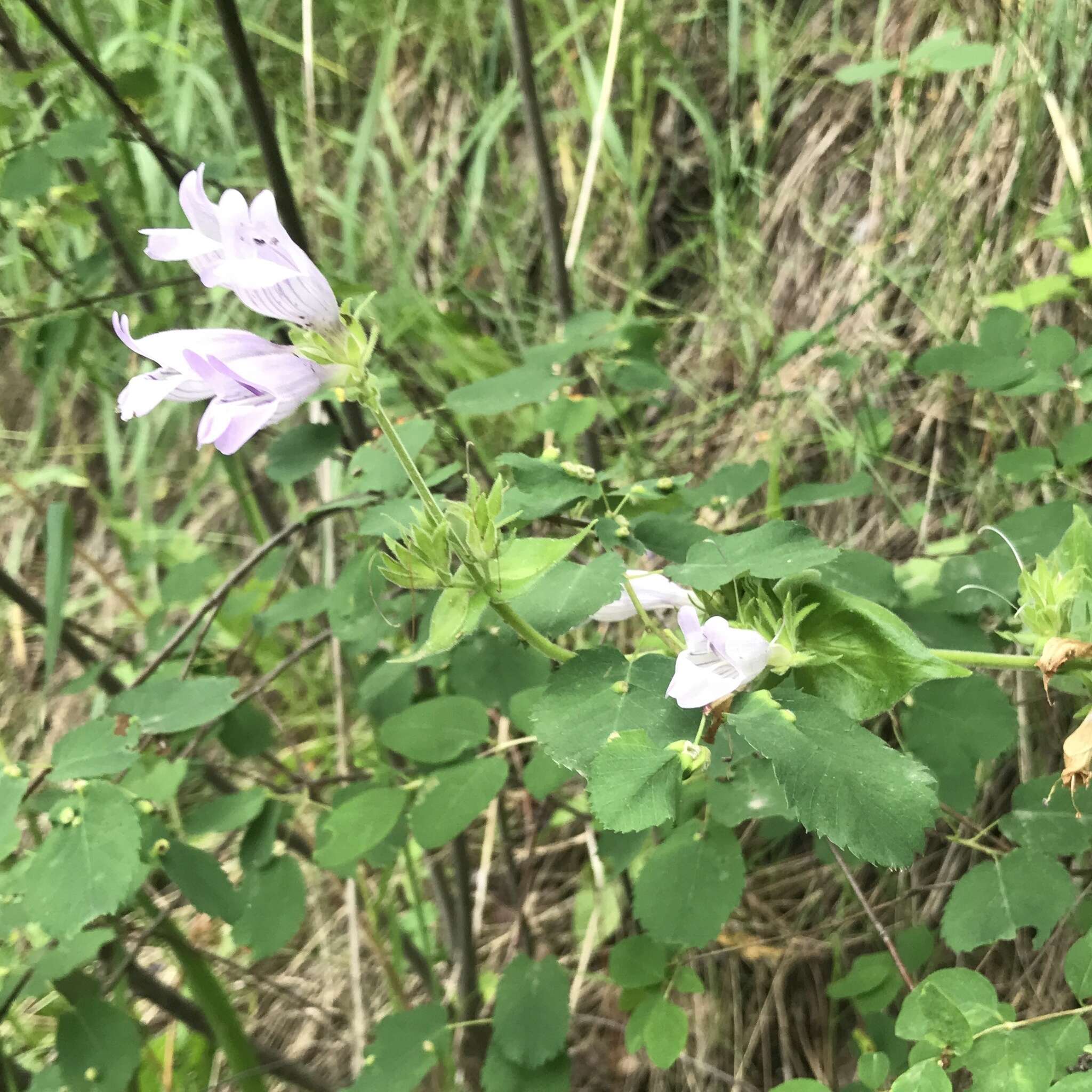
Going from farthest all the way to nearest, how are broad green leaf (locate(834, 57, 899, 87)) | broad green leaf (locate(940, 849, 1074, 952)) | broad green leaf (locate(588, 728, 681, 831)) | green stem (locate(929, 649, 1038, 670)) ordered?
broad green leaf (locate(834, 57, 899, 87)), broad green leaf (locate(940, 849, 1074, 952)), green stem (locate(929, 649, 1038, 670)), broad green leaf (locate(588, 728, 681, 831))

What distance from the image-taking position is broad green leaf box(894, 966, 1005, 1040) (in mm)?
571

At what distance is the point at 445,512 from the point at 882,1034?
2.46ft

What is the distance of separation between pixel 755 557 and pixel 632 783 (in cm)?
16

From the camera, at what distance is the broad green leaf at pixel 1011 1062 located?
1.69 feet

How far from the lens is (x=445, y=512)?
49 cm

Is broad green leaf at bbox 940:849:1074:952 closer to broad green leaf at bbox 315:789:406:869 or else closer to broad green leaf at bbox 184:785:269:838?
broad green leaf at bbox 315:789:406:869

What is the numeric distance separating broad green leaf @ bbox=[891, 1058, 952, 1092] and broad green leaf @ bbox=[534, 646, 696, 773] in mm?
260

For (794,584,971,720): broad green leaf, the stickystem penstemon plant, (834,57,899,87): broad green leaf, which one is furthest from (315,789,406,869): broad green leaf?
(834,57,899,87): broad green leaf

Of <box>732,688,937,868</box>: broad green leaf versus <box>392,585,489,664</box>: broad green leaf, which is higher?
<box>392,585,489,664</box>: broad green leaf

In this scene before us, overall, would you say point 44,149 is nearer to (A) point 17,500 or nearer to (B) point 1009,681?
(B) point 1009,681

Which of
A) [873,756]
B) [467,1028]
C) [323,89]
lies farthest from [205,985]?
[323,89]

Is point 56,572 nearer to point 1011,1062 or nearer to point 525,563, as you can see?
point 525,563

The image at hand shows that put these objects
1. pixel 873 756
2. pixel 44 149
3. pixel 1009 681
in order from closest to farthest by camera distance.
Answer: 1. pixel 873 756
2. pixel 44 149
3. pixel 1009 681

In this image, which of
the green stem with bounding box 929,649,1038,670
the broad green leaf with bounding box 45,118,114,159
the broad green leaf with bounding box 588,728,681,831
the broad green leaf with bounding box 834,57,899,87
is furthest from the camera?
the broad green leaf with bounding box 834,57,899,87
